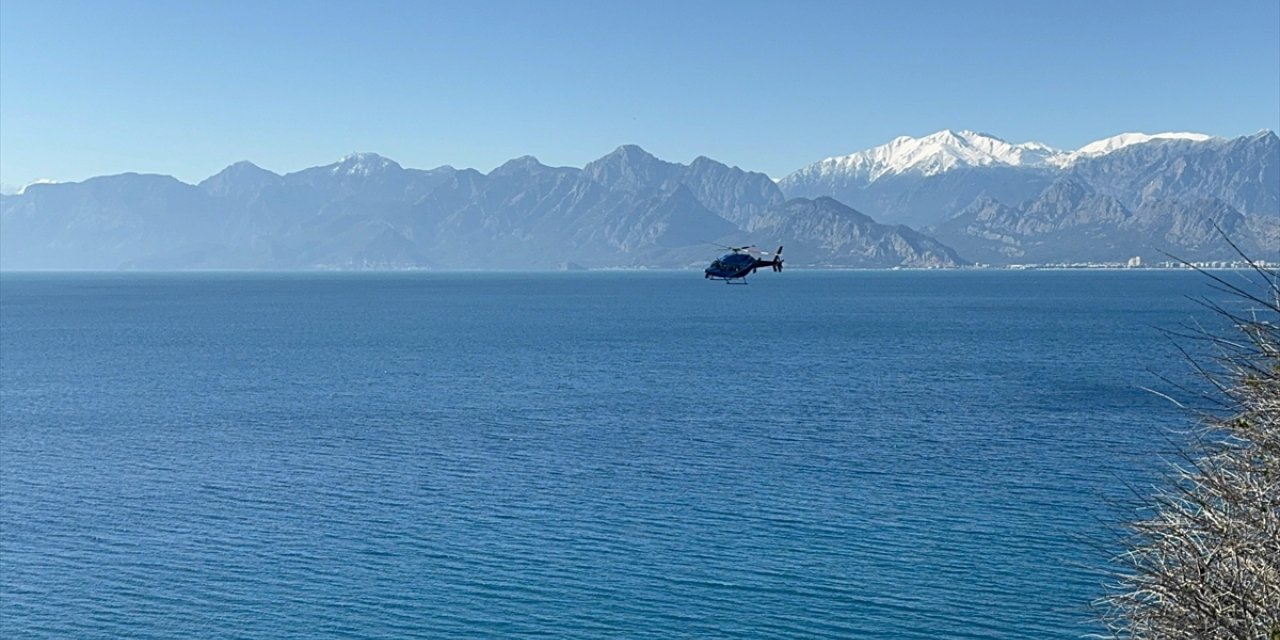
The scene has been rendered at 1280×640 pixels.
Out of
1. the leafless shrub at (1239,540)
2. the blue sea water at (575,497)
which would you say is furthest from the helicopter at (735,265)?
the leafless shrub at (1239,540)

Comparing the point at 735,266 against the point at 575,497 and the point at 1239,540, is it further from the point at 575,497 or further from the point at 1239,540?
the point at 1239,540

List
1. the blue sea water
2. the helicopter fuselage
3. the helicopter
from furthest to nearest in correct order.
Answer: the helicopter fuselage
the helicopter
the blue sea water

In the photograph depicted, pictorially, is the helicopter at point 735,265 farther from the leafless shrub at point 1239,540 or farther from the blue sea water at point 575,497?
the leafless shrub at point 1239,540

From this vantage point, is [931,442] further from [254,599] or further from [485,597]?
[254,599]

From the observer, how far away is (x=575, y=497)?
180 feet

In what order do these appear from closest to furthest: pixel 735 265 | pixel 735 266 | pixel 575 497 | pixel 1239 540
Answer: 1. pixel 1239 540
2. pixel 575 497
3. pixel 735 266
4. pixel 735 265

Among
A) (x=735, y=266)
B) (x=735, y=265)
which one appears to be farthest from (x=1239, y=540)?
(x=735, y=265)

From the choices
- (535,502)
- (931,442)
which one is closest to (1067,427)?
(931,442)

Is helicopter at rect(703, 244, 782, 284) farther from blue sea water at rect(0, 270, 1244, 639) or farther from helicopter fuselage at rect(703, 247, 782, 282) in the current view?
blue sea water at rect(0, 270, 1244, 639)

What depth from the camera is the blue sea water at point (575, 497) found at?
4091cm

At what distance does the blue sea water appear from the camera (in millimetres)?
40906

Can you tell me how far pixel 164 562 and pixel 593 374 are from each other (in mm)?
59476

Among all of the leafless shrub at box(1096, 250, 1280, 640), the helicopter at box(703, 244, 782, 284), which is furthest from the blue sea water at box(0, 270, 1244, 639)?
the helicopter at box(703, 244, 782, 284)

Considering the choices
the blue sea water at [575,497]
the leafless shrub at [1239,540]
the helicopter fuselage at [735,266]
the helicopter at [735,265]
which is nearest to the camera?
the leafless shrub at [1239,540]
